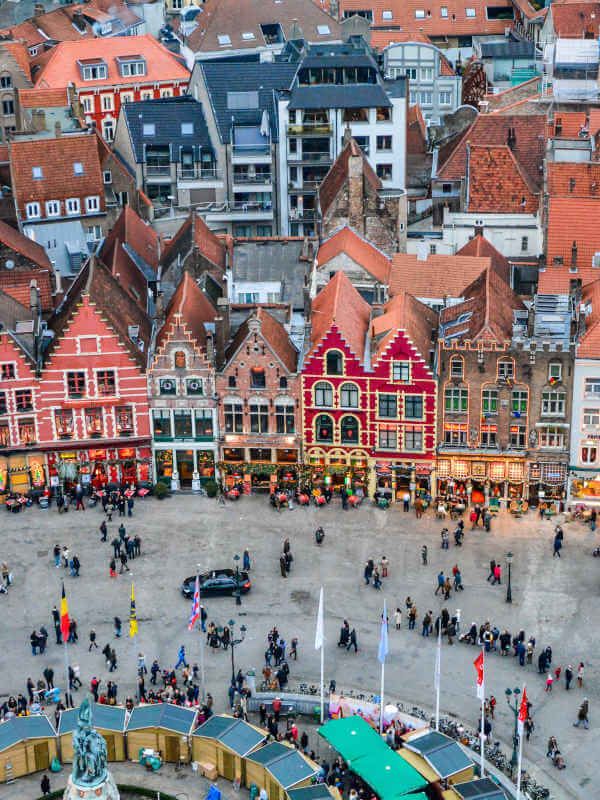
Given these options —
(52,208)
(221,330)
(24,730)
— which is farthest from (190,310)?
(24,730)

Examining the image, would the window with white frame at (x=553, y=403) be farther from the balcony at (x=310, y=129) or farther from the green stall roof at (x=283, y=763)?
the balcony at (x=310, y=129)

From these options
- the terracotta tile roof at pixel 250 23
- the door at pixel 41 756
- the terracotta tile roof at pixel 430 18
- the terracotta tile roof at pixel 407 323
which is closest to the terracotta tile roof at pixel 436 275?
the terracotta tile roof at pixel 407 323

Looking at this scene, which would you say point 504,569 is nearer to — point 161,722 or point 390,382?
point 390,382

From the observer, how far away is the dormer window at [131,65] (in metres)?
172

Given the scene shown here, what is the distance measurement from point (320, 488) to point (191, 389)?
12.1 m

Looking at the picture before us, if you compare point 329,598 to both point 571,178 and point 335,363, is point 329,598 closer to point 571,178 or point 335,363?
point 335,363

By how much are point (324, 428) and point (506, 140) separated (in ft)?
139

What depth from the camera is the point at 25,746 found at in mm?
82812

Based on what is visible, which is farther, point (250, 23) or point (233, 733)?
point (250, 23)

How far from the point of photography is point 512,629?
320 ft

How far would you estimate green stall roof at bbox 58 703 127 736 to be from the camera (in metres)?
84.0

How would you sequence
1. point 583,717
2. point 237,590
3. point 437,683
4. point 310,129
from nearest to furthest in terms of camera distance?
point 437,683 → point 583,717 → point 237,590 → point 310,129

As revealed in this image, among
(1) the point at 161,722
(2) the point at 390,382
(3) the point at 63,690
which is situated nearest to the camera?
(1) the point at 161,722

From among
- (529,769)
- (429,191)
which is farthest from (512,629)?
(429,191)
